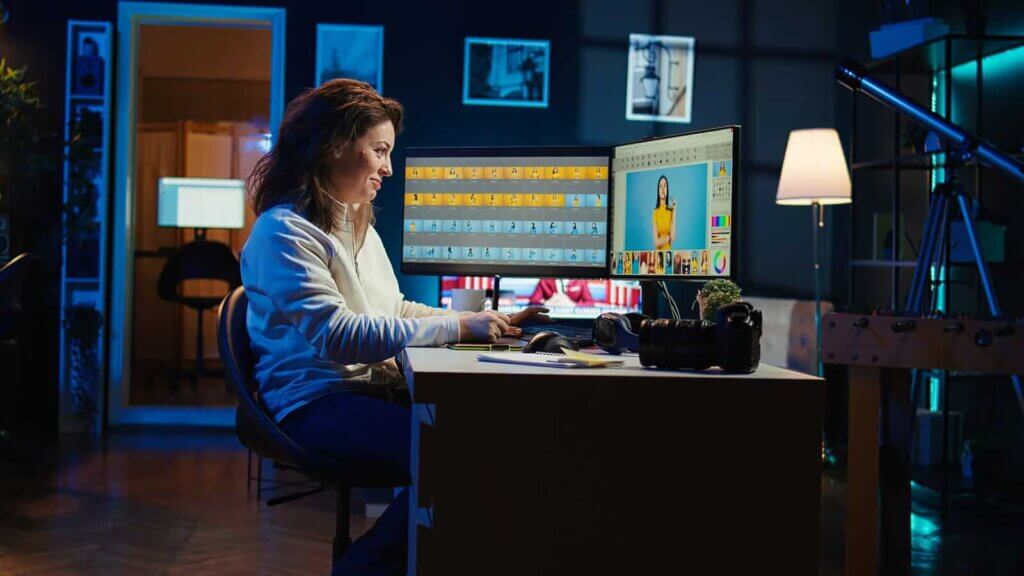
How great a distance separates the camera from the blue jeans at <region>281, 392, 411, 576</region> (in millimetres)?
1716

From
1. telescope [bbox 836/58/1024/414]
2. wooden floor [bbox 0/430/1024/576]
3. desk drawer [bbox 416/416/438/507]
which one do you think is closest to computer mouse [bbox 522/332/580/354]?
desk drawer [bbox 416/416/438/507]

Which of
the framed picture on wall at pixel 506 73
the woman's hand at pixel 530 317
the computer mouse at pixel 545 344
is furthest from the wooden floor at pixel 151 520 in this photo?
the framed picture on wall at pixel 506 73

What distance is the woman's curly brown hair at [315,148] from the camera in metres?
1.95

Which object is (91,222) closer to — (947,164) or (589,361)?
(947,164)

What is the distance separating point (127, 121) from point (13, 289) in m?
1.38

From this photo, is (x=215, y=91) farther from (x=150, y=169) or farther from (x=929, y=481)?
(x=929, y=481)

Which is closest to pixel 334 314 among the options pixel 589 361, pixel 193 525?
pixel 589 361

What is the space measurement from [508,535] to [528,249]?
1101mm

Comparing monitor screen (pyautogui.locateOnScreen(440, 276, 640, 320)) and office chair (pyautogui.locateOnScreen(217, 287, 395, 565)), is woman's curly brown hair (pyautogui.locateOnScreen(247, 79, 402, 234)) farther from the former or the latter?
monitor screen (pyautogui.locateOnScreen(440, 276, 640, 320))

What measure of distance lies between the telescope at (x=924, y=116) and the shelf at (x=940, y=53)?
3.19ft

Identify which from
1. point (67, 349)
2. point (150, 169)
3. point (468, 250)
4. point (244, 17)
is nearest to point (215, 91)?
point (150, 169)

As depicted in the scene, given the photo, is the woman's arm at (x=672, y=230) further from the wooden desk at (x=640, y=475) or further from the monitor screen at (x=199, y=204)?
the monitor screen at (x=199, y=204)

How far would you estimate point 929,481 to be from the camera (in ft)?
12.7

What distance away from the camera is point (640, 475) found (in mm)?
1441
